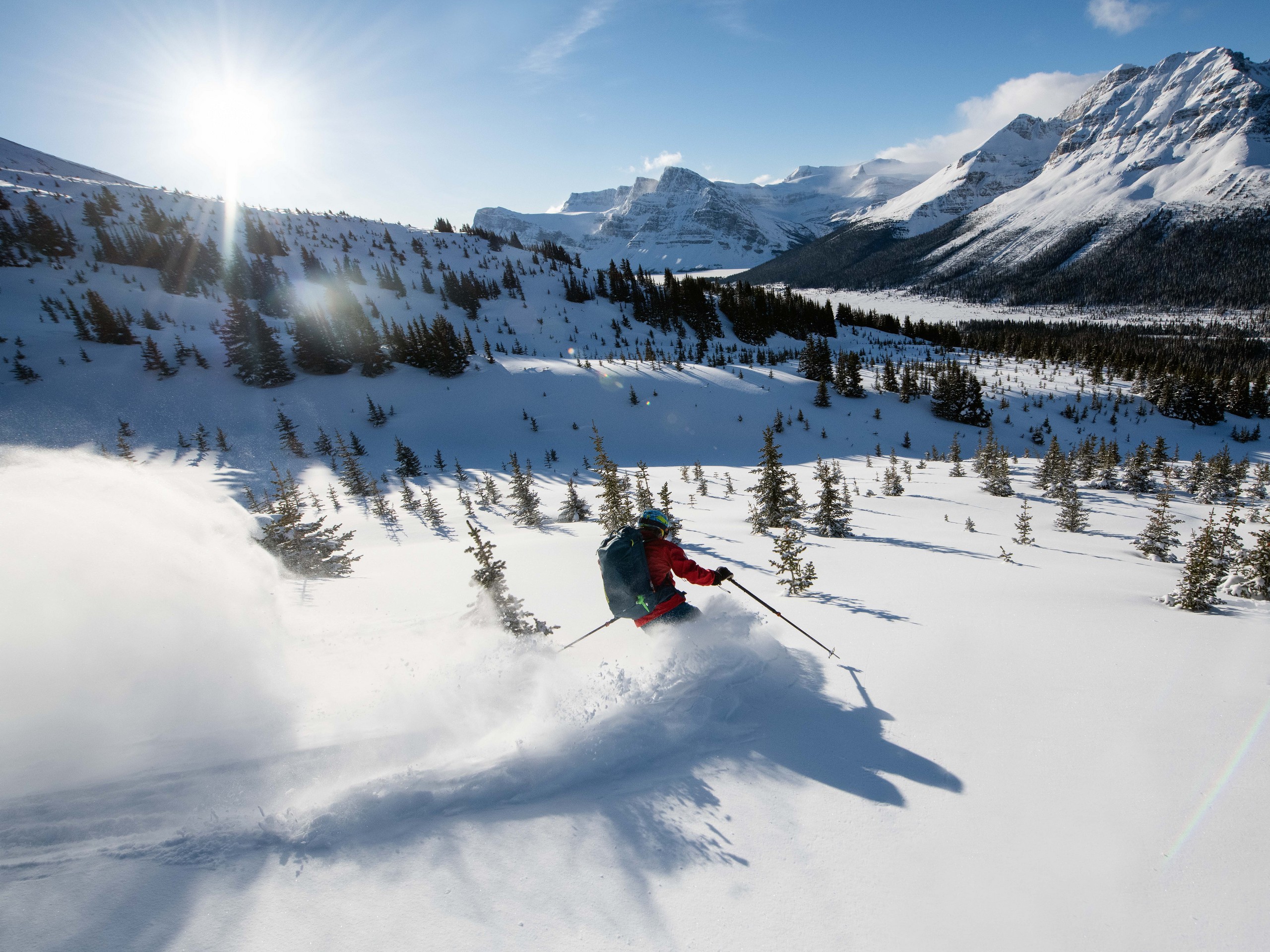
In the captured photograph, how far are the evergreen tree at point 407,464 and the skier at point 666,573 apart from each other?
32.4 m

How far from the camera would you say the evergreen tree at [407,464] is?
114 feet

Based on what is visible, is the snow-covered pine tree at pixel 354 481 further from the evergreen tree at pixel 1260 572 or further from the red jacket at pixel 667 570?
the evergreen tree at pixel 1260 572

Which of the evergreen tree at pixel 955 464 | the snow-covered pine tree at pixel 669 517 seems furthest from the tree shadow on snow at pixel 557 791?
the evergreen tree at pixel 955 464

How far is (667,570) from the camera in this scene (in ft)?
19.5

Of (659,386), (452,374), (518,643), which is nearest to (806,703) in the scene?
(518,643)

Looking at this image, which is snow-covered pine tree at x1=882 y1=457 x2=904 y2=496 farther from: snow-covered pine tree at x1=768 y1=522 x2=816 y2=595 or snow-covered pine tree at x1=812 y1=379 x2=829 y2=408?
snow-covered pine tree at x1=812 y1=379 x2=829 y2=408

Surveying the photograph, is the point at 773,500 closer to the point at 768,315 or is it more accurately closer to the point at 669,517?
the point at 669,517

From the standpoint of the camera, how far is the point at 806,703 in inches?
187

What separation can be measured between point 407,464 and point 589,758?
35311mm

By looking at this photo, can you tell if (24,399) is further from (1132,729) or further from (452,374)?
(1132,729)

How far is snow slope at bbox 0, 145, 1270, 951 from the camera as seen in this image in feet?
8.78

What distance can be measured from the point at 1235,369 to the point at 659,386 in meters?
105

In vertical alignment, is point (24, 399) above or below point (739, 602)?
above

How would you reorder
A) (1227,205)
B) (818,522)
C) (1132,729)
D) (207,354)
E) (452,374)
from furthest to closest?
(1227,205)
(452,374)
(207,354)
(818,522)
(1132,729)
